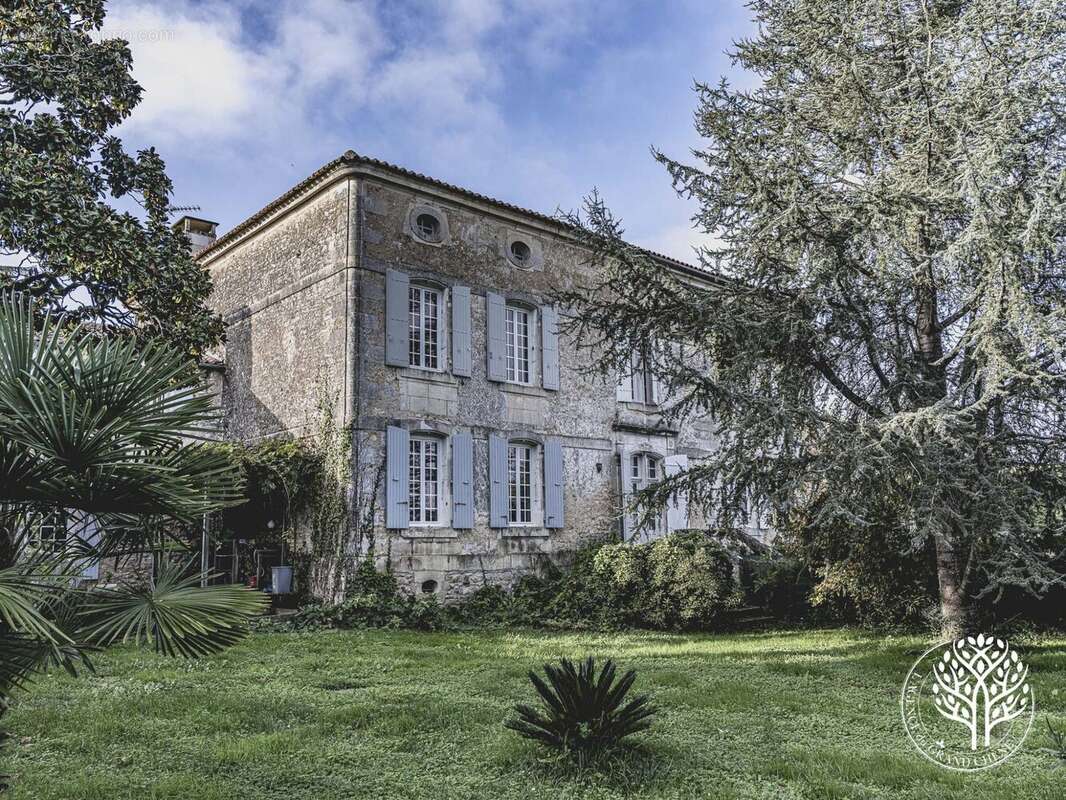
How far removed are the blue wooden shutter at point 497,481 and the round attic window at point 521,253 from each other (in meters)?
3.50

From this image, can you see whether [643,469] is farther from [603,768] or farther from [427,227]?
[603,768]

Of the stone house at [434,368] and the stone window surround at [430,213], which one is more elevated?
the stone window surround at [430,213]

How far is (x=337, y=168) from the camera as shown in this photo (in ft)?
42.5

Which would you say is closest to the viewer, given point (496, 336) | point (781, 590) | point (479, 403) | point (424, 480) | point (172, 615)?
point (172, 615)

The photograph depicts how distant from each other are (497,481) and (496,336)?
2.64 meters

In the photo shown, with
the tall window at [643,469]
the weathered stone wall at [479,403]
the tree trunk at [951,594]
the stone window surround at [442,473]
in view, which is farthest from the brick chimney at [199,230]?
the tree trunk at [951,594]

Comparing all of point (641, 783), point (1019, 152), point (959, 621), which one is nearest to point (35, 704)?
point (641, 783)

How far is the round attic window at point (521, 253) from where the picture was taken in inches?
584

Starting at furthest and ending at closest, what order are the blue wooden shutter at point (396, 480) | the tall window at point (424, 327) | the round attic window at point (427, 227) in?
the round attic window at point (427, 227) → the tall window at point (424, 327) → the blue wooden shutter at point (396, 480)

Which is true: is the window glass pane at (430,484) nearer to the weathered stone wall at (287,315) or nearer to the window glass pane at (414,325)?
the window glass pane at (414,325)

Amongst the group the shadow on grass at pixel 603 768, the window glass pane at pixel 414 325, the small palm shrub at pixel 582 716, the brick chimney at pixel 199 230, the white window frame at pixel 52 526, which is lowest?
the shadow on grass at pixel 603 768

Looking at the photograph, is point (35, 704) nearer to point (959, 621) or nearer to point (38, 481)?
point (38, 481)

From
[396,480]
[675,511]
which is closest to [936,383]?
[396,480]

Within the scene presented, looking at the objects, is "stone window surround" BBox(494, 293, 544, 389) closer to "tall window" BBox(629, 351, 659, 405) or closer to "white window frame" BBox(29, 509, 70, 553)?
"tall window" BBox(629, 351, 659, 405)
